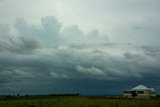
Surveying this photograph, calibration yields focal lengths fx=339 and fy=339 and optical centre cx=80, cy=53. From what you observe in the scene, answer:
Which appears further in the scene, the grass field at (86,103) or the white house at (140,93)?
the white house at (140,93)

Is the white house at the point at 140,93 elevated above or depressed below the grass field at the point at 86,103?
above

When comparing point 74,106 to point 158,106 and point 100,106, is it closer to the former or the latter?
point 100,106

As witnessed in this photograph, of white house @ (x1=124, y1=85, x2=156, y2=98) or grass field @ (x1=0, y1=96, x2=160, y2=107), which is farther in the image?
white house @ (x1=124, y1=85, x2=156, y2=98)

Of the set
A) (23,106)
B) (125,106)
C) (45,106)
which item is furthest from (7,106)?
(125,106)

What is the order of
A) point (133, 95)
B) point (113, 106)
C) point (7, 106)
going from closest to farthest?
point (113, 106) < point (7, 106) < point (133, 95)

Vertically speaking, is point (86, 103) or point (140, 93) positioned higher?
point (140, 93)

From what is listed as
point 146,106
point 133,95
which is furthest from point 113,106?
point 133,95

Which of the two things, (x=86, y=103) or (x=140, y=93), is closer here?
(x=86, y=103)

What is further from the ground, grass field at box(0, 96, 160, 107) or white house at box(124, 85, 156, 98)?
white house at box(124, 85, 156, 98)

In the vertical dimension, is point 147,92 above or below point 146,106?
above

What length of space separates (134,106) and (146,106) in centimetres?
253

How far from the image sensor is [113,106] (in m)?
71.6

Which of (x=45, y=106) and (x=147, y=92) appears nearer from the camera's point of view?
(x=45, y=106)

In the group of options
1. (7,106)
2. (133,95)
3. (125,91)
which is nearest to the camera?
(7,106)
